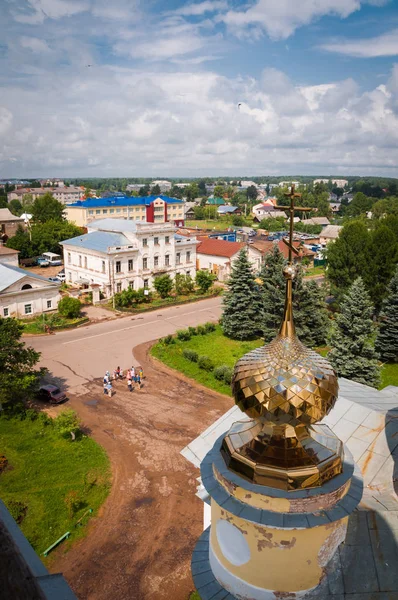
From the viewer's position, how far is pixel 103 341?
92.7 feet

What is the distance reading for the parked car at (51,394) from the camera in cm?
2003

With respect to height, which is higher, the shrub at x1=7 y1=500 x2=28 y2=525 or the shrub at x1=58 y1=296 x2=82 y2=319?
the shrub at x1=58 y1=296 x2=82 y2=319

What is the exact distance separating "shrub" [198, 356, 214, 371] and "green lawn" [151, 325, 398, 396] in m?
0.20

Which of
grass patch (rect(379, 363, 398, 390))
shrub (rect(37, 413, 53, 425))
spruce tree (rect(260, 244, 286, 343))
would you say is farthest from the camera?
spruce tree (rect(260, 244, 286, 343))

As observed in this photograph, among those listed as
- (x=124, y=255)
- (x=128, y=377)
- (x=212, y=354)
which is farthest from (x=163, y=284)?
(x=128, y=377)

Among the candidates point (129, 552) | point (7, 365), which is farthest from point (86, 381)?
point (129, 552)

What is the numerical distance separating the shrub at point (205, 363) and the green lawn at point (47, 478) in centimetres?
803

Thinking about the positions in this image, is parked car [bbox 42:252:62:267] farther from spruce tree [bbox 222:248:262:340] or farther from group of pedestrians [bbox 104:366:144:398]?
group of pedestrians [bbox 104:366:144:398]

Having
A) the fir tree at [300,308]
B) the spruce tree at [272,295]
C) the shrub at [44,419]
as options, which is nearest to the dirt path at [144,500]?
the shrub at [44,419]

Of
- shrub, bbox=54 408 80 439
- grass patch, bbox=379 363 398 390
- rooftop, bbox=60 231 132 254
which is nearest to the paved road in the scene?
shrub, bbox=54 408 80 439

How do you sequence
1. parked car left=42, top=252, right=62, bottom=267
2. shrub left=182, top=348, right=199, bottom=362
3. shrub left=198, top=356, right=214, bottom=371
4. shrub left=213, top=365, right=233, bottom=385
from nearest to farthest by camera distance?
shrub left=213, top=365, right=233, bottom=385
shrub left=198, top=356, right=214, bottom=371
shrub left=182, top=348, right=199, bottom=362
parked car left=42, top=252, right=62, bottom=267

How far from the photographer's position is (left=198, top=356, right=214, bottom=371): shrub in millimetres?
23625

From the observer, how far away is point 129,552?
12094 millimetres

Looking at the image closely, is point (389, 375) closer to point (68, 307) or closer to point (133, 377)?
point (133, 377)
